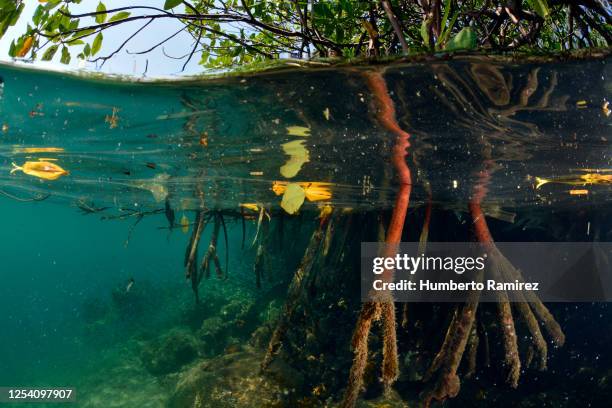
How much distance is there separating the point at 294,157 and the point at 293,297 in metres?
3.06

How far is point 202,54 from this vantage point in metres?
8.65

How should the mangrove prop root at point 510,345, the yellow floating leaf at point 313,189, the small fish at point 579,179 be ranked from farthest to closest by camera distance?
the yellow floating leaf at point 313,189, the small fish at point 579,179, the mangrove prop root at point 510,345

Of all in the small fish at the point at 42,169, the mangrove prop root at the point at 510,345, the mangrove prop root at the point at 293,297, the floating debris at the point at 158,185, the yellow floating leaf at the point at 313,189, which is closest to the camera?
the mangrove prop root at the point at 510,345

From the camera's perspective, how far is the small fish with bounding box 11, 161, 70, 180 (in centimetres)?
1177

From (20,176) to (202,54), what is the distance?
9586 millimetres

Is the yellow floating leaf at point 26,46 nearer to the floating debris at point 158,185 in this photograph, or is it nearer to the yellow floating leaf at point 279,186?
the floating debris at point 158,185

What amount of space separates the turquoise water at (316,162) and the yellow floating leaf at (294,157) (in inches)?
2.7

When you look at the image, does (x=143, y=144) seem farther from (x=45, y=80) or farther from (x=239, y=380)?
A: (x=239, y=380)

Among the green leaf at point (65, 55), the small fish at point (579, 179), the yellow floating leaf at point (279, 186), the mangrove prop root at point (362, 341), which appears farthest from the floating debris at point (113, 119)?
the small fish at point (579, 179)

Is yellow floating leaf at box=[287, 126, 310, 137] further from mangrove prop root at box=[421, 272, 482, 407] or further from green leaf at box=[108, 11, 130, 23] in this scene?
mangrove prop root at box=[421, 272, 482, 407]

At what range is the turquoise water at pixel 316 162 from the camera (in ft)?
20.1

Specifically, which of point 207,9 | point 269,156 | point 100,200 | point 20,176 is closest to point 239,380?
point 269,156

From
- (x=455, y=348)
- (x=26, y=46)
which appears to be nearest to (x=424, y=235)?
(x=455, y=348)

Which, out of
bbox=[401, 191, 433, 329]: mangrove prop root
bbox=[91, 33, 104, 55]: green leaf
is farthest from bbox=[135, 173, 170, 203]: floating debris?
bbox=[91, 33, 104, 55]: green leaf
